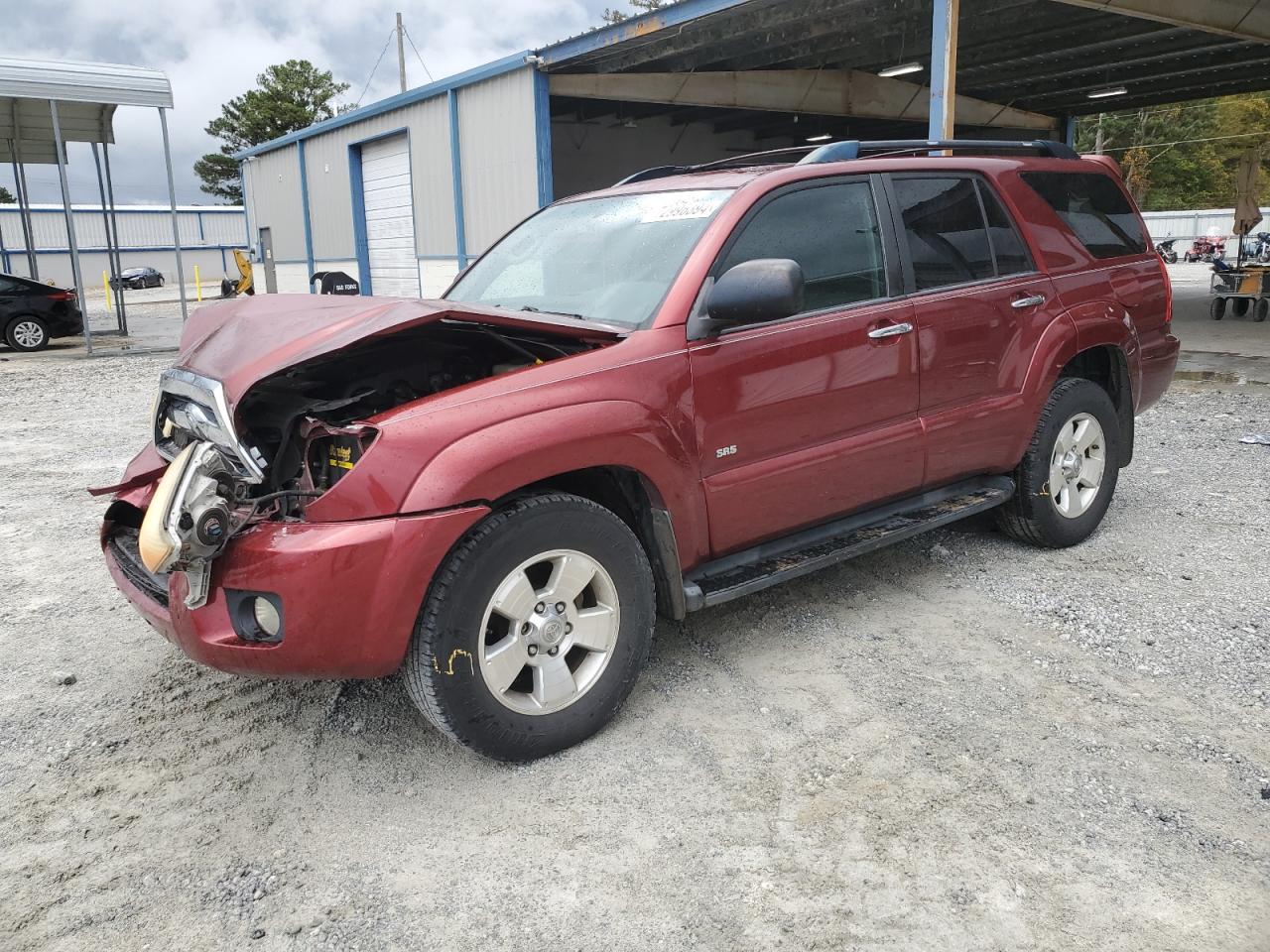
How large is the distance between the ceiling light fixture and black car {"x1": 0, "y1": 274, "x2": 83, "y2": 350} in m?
14.7

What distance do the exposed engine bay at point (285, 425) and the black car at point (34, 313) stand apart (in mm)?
15592

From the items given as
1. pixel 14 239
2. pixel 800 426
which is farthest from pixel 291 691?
pixel 14 239

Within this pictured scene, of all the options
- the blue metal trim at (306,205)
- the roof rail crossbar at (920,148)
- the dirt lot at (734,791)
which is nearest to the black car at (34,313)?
the blue metal trim at (306,205)

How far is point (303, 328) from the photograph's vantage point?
2.90m

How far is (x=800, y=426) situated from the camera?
11.5 ft

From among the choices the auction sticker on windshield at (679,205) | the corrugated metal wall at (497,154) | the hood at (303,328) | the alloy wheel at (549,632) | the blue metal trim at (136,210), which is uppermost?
the blue metal trim at (136,210)

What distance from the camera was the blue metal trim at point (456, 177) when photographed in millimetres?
15172

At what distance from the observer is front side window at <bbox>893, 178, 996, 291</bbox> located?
398 centimetres

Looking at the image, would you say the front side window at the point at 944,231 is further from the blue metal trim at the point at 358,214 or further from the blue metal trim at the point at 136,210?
the blue metal trim at the point at 136,210

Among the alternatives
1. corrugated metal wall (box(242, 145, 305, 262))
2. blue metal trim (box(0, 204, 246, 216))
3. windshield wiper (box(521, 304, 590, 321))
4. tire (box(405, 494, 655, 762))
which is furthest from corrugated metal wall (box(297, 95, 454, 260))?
blue metal trim (box(0, 204, 246, 216))

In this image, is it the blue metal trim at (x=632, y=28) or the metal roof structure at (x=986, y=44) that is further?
the metal roof structure at (x=986, y=44)

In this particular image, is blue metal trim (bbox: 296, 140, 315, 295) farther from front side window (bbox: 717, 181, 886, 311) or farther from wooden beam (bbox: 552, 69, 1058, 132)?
front side window (bbox: 717, 181, 886, 311)

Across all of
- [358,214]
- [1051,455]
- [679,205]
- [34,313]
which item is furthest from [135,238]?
[1051,455]

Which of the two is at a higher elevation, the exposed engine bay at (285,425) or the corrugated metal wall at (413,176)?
the corrugated metal wall at (413,176)
